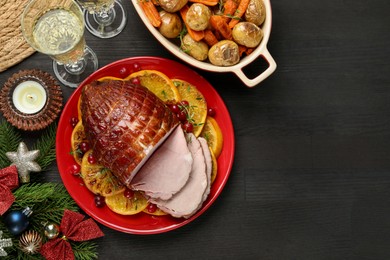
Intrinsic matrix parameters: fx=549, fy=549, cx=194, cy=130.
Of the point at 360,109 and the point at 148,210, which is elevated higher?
the point at 148,210

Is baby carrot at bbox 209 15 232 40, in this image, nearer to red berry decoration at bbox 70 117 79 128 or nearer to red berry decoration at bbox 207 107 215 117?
red berry decoration at bbox 207 107 215 117

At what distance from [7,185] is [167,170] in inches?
25.7

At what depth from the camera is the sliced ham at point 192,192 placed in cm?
222

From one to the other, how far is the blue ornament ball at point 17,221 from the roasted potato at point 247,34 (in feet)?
3.61

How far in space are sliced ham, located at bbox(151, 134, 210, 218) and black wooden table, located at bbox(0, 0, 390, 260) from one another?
0.21 m

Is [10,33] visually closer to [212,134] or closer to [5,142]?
[5,142]

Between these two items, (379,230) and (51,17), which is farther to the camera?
(379,230)

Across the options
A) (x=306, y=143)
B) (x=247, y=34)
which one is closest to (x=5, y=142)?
(x=247, y=34)

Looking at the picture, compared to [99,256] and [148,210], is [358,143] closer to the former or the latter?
[148,210]

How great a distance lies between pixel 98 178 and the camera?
2.29m

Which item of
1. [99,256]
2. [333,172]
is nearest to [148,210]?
[99,256]

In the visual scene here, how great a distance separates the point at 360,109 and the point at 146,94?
3.25 feet

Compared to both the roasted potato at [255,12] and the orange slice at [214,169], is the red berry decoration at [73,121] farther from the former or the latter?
the roasted potato at [255,12]

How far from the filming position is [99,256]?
2.39 metres
